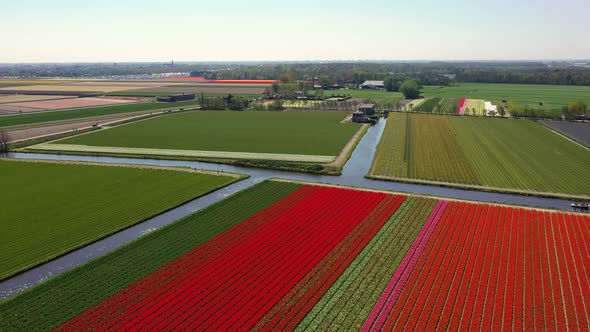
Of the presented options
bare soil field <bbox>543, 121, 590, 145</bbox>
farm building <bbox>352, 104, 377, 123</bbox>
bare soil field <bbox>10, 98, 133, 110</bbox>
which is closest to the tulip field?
bare soil field <bbox>543, 121, 590, 145</bbox>

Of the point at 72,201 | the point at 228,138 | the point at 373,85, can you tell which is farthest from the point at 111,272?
the point at 373,85

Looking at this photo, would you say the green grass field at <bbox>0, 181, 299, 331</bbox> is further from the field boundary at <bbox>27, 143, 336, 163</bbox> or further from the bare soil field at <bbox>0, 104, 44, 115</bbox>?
the bare soil field at <bbox>0, 104, 44, 115</bbox>

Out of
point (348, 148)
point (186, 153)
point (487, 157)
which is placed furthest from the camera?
point (348, 148)

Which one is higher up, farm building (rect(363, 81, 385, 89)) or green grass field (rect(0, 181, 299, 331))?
farm building (rect(363, 81, 385, 89))

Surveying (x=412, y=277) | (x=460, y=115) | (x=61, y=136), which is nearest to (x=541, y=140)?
(x=460, y=115)

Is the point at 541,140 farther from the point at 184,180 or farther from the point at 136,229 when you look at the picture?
the point at 136,229

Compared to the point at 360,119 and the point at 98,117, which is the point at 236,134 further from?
the point at 98,117
